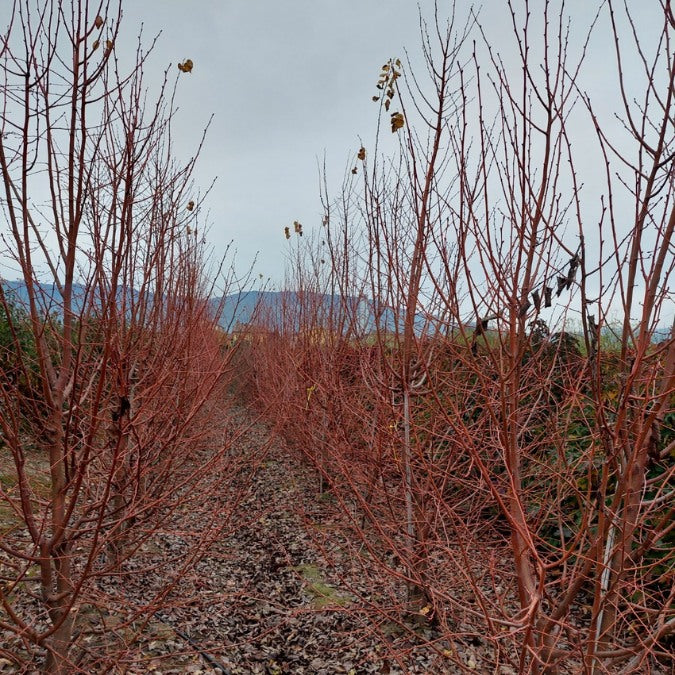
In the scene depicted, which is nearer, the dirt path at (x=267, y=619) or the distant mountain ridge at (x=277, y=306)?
the distant mountain ridge at (x=277, y=306)

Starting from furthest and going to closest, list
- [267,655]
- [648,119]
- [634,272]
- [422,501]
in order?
[267,655]
[422,501]
[648,119]
[634,272]

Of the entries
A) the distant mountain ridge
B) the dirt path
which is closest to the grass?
the dirt path

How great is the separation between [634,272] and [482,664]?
3391mm

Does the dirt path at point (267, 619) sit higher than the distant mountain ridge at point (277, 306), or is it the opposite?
the distant mountain ridge at point (277, 306)

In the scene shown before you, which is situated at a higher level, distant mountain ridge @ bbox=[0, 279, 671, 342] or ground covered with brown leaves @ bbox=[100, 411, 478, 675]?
distant mountain ridge @ bbox=[0, 279, 671, 342]

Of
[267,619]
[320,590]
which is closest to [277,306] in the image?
[320,590]

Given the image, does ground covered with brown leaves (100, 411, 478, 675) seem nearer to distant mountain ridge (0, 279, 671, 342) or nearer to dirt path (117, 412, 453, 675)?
dirt path (117, 412, 453, 675)

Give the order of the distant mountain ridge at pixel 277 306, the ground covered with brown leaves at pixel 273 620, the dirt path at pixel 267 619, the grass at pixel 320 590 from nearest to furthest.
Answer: the distant mountain ridge at pixel 277 306, the ground covered with brown leaves at pixel 273 620, the dirt path at pixel 267 619, the grass at pixel 320 590

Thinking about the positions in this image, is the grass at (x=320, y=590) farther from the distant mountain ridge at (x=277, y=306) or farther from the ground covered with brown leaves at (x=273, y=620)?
the distant mountain ridge at (x=277, y=306)

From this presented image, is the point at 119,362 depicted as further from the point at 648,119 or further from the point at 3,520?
the point at 3,520

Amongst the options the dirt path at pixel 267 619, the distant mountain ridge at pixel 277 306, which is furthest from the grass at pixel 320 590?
the distant mountain ridge at pixel 277 306

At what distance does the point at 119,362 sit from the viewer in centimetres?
210

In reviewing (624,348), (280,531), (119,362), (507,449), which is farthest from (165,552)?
(624,348)

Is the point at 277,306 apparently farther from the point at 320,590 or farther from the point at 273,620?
the point at 273,620
